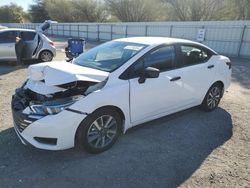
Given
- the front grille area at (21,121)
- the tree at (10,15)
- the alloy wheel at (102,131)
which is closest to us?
the front grille area at (21,121)

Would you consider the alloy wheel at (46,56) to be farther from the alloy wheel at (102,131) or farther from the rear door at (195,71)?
the alloy wheel at (102,131)

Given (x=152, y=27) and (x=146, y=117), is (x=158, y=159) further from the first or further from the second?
(x=152, y=27)

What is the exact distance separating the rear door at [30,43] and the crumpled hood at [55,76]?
731 cm

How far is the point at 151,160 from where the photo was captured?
3.73 metres

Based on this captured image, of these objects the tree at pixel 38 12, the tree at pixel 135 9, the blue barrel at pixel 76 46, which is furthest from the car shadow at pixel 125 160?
the tree at pixel 38 12

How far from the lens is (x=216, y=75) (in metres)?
5.38

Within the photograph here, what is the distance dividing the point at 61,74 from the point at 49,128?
2.51 feet

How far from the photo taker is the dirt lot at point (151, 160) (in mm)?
3273

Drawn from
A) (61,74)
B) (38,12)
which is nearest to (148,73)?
(61,74)

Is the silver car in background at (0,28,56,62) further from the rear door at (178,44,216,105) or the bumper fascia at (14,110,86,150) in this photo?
the bumper fascia at (14,110,86,150)

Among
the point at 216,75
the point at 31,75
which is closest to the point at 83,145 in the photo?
the point at 31,75

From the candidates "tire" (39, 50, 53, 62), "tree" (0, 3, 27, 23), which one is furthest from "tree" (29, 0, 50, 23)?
"tire" (39, 50, 53, 62)

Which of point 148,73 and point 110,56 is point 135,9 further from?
point 148,73

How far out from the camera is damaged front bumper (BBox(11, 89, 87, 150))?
3312 mm
